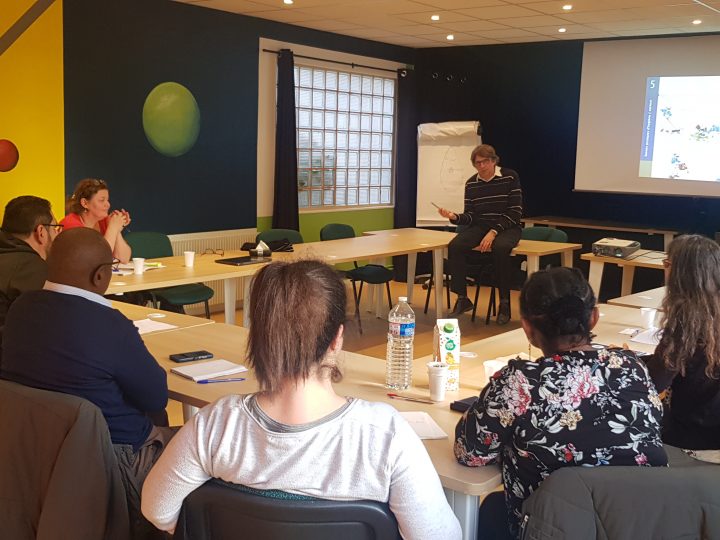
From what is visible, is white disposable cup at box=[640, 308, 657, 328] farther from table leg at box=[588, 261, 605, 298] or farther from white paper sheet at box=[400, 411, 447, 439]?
table leg at box=[588, 261, 605, 298]

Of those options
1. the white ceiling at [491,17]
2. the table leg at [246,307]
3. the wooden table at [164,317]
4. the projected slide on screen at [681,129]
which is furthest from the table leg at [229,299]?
the projected slide on screen at [681,129]

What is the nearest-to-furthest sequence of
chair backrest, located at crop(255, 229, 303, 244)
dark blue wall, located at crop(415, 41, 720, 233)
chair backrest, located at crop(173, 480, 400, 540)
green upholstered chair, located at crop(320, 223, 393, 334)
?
chair backrest, located at crop(173, 480, 400, 540), chair backrest, located at crop(255, 229, 303, 244), green upholstered chair, located at crop(320, 223, 393, 334), dark blue wall, located at crop(415, 41, 720, 233)

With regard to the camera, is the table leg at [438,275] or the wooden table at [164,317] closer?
the wooden table at [164,317]

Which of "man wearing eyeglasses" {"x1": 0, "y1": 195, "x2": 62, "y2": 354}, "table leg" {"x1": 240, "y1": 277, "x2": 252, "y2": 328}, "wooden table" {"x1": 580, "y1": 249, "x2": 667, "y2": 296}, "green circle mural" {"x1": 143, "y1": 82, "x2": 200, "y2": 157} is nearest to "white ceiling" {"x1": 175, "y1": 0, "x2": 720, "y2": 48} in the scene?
"green circle mural" {"x1": 143, "y1": 82, "x2": 200, "y2": 157}

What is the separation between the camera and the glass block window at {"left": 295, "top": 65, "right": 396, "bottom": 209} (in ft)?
27.3

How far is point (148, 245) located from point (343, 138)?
11.7 ft

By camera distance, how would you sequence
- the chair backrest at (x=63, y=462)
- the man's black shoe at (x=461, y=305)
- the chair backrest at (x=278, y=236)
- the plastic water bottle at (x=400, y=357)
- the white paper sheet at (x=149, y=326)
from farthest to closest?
the man's black shoe at (x=461, y=305) → the chair backrest at (x=278, y=236) → the white paper sheet at (x=149, y=326) → the plastic water bottle at (x=400, y=357) → the chair backrest at (x=63, y=462)

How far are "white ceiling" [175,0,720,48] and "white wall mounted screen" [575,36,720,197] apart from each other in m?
0.23

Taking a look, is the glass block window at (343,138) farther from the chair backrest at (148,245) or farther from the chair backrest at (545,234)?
the chair backrest at (148,245)

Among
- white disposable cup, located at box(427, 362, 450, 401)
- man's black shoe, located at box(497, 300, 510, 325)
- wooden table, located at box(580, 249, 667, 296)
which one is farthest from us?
man's black shoe, located at box(497, 300, 510, 325)

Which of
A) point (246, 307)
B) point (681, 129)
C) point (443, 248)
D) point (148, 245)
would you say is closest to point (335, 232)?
point (443, 248)

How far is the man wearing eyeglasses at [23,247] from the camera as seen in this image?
10.1ft

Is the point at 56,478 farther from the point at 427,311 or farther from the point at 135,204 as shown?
the point at 427,311

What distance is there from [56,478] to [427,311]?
19.4 feet
